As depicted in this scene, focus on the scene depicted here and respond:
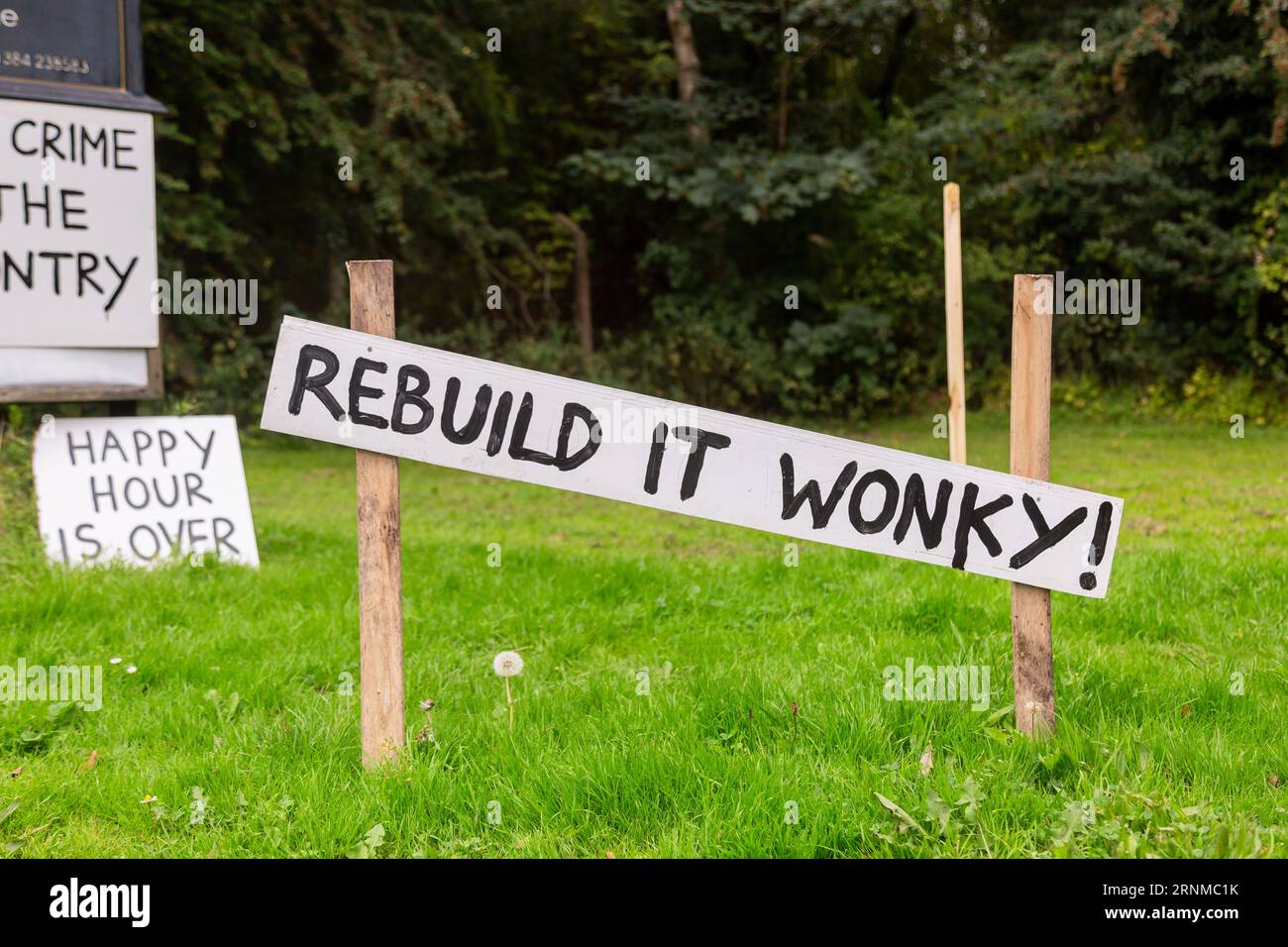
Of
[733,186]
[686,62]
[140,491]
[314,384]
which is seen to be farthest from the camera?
[686,62]

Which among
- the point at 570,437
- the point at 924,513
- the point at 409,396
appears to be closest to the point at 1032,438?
the point at 924,513

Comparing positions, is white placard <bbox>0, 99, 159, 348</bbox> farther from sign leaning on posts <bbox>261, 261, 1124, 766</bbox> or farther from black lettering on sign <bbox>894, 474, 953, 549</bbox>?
black lettering on sign <bbox>894, 474, 953, 549</bbox>

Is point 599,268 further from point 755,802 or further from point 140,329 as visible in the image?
point 755,802

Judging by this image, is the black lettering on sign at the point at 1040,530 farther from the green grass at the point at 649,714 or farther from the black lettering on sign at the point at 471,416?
the black lettering on sign at the point at 471,416

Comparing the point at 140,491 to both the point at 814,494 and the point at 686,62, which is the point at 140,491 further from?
the point at 686,62

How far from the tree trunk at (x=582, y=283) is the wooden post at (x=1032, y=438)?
13413 mm

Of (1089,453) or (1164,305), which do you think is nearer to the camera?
(1089,453)

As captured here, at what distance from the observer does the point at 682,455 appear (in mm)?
2957

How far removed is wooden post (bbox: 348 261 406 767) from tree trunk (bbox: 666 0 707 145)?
12782 mm

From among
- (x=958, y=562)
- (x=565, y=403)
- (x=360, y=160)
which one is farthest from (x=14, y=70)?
(x=360, y=160)

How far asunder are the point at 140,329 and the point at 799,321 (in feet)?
35.1

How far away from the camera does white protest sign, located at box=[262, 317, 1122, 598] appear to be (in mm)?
2922

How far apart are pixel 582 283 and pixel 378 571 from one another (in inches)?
554

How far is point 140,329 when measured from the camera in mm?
6133
